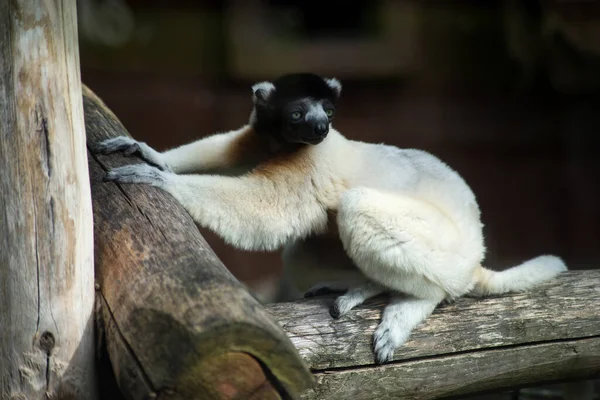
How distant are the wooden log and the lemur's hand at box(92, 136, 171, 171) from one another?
0.95 meters

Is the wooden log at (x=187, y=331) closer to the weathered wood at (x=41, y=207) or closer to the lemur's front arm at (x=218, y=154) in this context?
the weathered wood at (x=41, y=207)

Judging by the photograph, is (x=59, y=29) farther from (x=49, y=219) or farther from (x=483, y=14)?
(x=483, y=14)

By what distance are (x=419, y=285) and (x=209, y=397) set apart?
170 centimetres

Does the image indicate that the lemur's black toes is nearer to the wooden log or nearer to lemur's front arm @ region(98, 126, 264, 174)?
lemur's front arm @ region(98, 126, 264, 174)

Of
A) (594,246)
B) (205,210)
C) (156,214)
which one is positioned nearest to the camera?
(156,214)

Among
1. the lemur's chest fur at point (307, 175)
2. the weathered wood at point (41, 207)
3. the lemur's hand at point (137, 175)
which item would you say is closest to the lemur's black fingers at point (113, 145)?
the lemur's hand at point (137, 175)

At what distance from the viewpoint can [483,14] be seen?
8445 millimetres

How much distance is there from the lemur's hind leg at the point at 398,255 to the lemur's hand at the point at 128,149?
3.60 feet

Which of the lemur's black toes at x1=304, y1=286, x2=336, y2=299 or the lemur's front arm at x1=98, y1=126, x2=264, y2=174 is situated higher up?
the lemur's front arm at x1=98, y1=126, x2=264, y2=174

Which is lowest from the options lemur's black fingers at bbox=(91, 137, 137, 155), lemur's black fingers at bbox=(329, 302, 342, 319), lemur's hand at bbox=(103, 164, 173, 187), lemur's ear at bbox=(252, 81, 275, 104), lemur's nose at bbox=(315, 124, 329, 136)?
lemur's black fingers at bbox=(329, 302, 342, 319)

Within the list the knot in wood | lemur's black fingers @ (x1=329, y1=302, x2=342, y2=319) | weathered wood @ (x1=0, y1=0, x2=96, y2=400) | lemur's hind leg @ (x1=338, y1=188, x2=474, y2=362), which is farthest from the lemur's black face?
the knot in wood

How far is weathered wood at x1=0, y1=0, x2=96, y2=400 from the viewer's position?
9.71ft

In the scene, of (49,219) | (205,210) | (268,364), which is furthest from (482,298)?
(49,219)

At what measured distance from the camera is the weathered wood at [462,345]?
12.3ft
